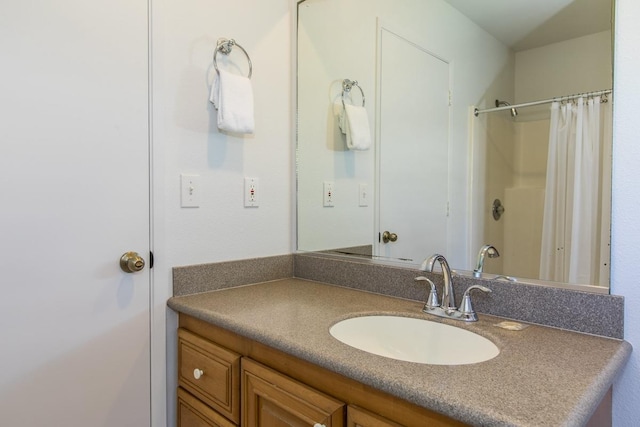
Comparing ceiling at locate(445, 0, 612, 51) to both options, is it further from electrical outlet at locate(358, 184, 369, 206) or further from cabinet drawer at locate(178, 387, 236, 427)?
cabinet drawer at locate(178, 387, 236, 427)

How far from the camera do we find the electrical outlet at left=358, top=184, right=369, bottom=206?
1609 millimetres

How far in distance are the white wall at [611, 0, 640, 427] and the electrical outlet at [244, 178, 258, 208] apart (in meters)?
1.13

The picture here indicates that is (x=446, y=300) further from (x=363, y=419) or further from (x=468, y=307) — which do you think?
(x=363, y=419)

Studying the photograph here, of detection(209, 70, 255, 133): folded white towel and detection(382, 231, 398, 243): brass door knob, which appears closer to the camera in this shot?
detection(209, 70, 255, 133): folded white towel

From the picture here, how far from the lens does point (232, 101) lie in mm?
1357

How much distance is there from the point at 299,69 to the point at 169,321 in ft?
3.67

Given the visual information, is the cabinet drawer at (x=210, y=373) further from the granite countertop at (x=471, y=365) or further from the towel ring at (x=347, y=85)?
the towel ring at (x=347, y=85)

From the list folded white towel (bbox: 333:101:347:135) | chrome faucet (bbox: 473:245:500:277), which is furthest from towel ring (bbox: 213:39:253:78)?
chrome faucet (bbox: 473:245:500:277)

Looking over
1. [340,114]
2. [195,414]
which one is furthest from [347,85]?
[195,414]

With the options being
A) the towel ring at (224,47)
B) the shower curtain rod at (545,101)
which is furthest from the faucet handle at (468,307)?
the towel ring at (224,47)

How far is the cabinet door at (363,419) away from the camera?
735mm

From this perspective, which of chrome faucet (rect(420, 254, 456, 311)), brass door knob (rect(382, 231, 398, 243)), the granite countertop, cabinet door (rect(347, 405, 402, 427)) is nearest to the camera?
the granite countertop

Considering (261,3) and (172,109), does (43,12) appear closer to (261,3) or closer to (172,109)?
(172,109)

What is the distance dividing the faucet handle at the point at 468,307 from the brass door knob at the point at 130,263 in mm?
951
